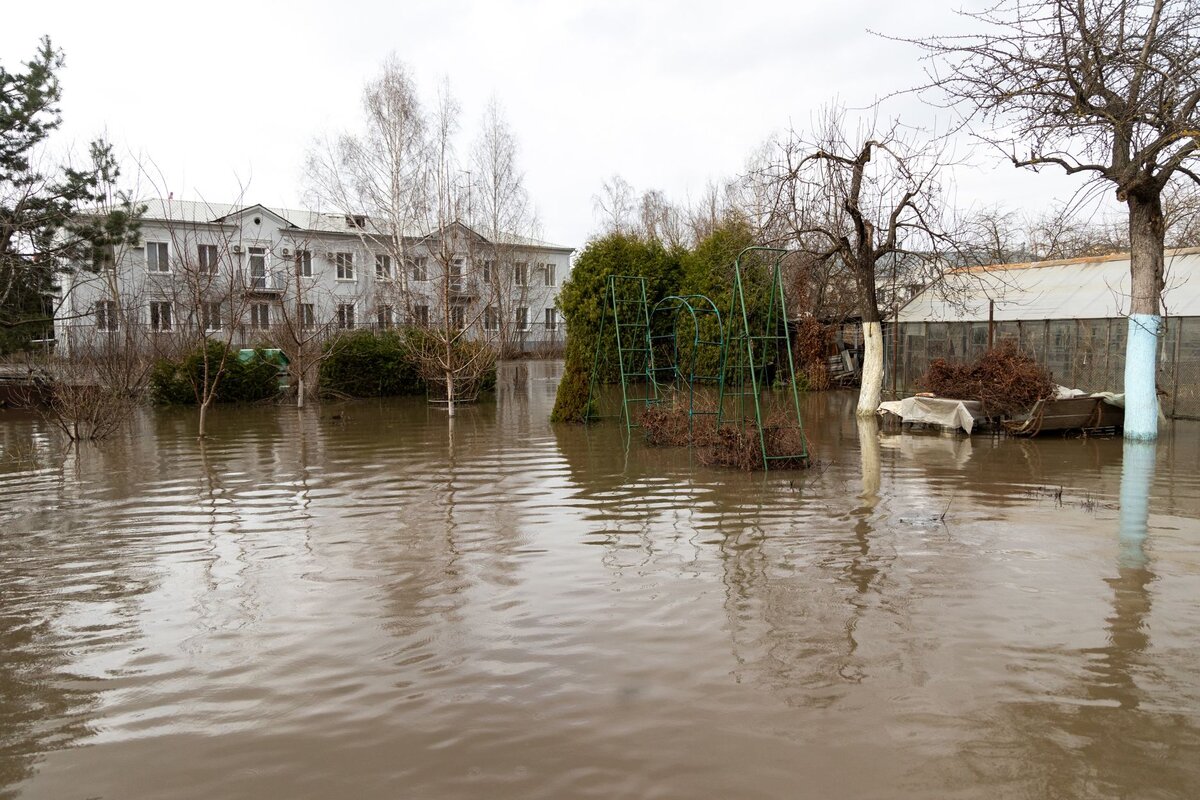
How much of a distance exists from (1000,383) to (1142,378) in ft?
7.03

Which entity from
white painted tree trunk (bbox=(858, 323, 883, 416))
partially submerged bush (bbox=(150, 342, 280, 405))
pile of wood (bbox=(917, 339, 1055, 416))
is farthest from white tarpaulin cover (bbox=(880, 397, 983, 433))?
partially submerged bush (bbox=(150, 342, 280, 405))

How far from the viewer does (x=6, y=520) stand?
343 inches

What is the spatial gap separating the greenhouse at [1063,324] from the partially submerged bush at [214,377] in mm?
16041

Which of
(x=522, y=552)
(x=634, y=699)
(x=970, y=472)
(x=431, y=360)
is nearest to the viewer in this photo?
(x=634, y=699)

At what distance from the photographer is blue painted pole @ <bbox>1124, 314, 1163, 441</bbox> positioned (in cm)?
1333

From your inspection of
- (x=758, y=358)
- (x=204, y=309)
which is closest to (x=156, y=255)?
(x=204, y=309)

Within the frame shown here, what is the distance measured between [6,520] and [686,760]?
26.3ft

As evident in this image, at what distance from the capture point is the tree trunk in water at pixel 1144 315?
13.2m

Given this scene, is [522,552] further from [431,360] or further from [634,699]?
[431,360]

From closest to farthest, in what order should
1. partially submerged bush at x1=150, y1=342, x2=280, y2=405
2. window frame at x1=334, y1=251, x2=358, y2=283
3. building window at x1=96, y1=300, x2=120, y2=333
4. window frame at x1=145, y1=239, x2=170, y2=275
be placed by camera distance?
building window at x1=96, y1=300, x2=120, y2=333
partially submerged bush at x1=150, y1=342, x2=280, y2=405
window frame at x1=145, y1=239, x2=170, y2=275
window frame at x1=334, y1=251, x2=358, y2=283

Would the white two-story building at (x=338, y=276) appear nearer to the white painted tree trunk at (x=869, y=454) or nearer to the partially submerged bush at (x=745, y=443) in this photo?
the white painted tree trunk at (x=869, y=454)

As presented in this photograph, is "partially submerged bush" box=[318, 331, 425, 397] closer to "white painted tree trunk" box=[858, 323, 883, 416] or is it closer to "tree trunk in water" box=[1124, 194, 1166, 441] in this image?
"white painted tree trunk" box=[858, 323, 883, 416]

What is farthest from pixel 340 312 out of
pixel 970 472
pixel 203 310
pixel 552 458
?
pixel 970 472

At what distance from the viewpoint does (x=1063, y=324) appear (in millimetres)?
18719
